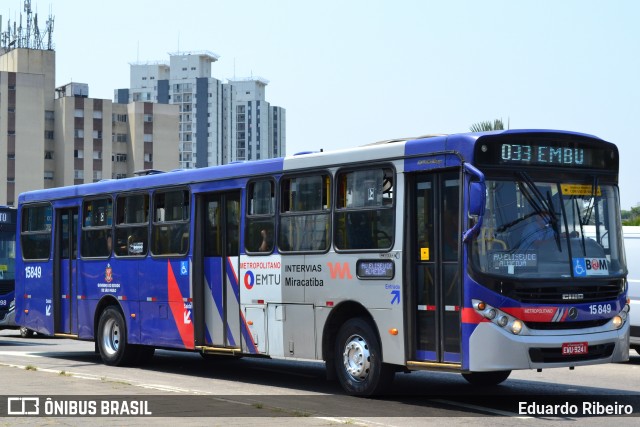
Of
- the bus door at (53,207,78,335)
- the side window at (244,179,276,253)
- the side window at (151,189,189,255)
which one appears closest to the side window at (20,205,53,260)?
the bus door at (53,207,78,335)

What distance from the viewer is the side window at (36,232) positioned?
2136 cm

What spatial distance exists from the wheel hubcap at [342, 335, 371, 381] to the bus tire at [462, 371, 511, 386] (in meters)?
1.83

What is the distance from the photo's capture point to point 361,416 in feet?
38.3

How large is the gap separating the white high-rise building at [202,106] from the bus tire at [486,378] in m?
166

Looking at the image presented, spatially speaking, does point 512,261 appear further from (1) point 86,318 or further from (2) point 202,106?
(2) point 202,106

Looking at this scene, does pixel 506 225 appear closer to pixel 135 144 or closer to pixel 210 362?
pixel 210 362

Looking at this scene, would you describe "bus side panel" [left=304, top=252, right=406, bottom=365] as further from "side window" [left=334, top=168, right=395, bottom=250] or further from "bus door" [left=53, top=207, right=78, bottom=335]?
"bus door" [left=53, top=207, right=78, bottom=335]

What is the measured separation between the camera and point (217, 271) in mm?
16703

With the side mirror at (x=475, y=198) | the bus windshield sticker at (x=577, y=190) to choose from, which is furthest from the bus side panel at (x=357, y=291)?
the bus windshield sticker at (x=577, y=190)

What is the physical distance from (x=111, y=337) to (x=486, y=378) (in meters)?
7.47

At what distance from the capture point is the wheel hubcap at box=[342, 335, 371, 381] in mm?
13555

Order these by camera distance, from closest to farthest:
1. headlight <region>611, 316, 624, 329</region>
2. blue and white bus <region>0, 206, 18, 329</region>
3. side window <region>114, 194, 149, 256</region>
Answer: headlight <region>611, 316, 624, 329</region>, side window <region>114, 194, 149, 256</region>, blue and white bus <region>0, 206, 18, 329</region>

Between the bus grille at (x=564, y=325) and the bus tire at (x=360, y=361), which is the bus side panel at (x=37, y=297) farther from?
the bus grille at (x=564, y=325)

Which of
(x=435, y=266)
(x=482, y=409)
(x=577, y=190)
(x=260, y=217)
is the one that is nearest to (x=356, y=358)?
(x=435, y=266)
